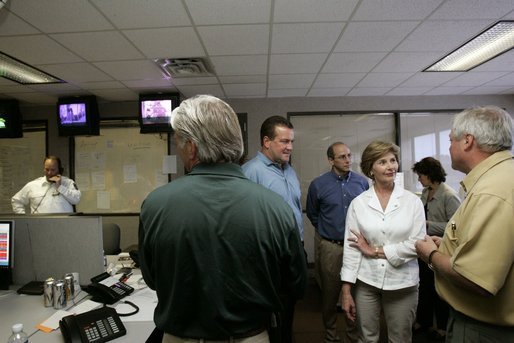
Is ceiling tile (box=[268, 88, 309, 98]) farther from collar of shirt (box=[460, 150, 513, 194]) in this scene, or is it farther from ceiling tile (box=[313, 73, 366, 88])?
collar of shirt (box=[460, 150, 513, 194])

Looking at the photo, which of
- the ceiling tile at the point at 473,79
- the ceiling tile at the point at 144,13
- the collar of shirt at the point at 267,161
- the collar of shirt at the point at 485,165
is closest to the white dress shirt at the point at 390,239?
the collar of shirt at the point at 485,165

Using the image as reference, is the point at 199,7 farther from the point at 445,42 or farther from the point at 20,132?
the point at 20,132

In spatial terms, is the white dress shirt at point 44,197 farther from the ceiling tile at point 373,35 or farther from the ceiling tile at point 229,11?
the ceiling tile at point 373,35

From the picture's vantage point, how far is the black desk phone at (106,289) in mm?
1609

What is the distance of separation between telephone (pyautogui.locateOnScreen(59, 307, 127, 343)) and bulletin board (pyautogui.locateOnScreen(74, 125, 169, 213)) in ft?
10.0

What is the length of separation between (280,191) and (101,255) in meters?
1.28

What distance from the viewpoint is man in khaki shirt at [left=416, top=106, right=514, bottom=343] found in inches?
36.5

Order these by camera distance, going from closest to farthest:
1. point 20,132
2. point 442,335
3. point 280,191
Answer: point 280,191 → point 442,335 → point 20,132

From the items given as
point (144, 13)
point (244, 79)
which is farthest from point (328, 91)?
point (144, 13)

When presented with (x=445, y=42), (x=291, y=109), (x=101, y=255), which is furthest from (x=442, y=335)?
(x=291, y=109)

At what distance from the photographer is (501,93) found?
4211 mm

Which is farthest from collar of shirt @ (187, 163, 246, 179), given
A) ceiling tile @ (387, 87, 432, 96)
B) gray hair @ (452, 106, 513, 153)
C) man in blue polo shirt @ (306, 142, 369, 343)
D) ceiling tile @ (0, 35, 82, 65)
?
ceiling tile @ (387, 87, 432, 96)

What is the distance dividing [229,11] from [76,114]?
3.06m

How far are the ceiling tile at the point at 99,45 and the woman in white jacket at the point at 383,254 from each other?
2.30 m
